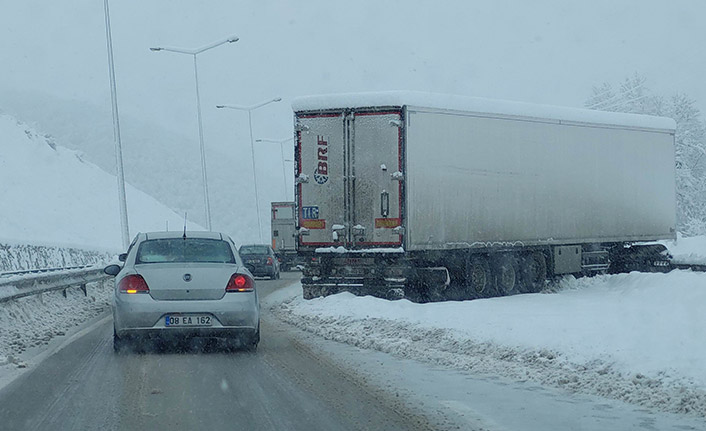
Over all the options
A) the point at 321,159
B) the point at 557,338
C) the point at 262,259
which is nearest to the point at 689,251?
the point at 262,259

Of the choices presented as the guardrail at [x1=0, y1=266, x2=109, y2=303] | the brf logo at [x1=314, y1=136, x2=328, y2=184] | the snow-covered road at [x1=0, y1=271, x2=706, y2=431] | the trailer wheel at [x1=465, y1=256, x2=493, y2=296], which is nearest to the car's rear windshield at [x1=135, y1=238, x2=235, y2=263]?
the snow-covered road at [x1=0, y1=271, x2=706, y2=431]

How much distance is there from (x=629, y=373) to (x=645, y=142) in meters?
18.9

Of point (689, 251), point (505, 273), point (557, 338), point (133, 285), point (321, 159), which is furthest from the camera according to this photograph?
point (689, 251)

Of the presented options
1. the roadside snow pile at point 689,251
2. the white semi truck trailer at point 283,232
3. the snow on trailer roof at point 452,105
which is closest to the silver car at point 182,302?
the snow on trailer roof at point 452,105

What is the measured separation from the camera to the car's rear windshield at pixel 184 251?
13.6m

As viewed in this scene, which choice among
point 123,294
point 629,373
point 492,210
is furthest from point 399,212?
point 629,373

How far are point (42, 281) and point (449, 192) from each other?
7.56 meters

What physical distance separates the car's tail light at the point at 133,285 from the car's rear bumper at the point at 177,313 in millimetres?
64

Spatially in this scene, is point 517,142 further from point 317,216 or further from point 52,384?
point 52,384

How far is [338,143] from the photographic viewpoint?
20188 millimetres

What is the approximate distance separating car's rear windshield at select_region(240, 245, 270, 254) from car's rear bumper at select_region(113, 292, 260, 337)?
26136mm

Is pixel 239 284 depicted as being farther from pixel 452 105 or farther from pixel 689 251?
pixel 689 251

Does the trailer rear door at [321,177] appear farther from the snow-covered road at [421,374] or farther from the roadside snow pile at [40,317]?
the roadside snow pile at [40,317]

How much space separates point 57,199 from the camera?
2736 inches
